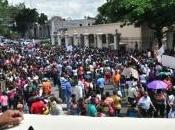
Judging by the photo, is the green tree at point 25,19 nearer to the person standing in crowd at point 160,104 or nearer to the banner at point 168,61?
the banner at point 168,61

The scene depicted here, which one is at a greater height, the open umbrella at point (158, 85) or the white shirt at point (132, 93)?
the open umbrella at point (158, 85)

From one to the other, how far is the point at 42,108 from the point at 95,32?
62.1 metres

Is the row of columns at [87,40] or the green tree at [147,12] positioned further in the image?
the row of columns at [87,40]

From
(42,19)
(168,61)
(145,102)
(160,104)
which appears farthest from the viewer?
(42,19)

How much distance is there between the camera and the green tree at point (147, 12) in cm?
4897

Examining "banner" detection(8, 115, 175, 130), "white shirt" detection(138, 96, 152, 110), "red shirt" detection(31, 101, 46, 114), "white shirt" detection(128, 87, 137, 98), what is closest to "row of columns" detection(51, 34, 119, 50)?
"white shirt" detection(128, 87, 137, 98)

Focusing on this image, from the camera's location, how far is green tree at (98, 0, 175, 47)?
49.0 metres

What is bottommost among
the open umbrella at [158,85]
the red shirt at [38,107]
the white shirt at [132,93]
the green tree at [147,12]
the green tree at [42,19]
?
the white shirt at [132,93]

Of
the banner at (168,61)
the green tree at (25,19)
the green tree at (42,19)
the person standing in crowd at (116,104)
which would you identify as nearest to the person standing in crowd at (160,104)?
the person standing in crowd at (116,104)

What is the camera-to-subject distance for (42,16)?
7116 inches

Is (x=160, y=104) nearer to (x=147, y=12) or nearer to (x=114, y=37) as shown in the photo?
(x=147, y=12)

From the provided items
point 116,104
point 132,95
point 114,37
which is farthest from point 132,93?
point 114,37

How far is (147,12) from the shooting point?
50.6 meters

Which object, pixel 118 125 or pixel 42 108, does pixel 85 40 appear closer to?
pixel 42 108
